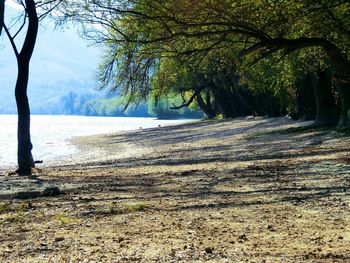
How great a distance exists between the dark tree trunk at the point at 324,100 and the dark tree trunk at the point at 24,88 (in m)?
15.4

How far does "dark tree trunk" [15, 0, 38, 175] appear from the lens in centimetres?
1769

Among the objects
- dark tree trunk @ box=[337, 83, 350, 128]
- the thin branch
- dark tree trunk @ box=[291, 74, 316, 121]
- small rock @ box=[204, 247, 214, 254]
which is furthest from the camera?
dark tree trunk @ box=[291, 74, 316, 121]

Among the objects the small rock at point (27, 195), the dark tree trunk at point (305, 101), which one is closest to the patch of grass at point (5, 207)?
the small rock at point (27, 195)

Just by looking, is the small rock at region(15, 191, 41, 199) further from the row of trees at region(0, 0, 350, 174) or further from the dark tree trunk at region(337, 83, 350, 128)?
the dark tree trunk at region(337, 83, 350, 128)

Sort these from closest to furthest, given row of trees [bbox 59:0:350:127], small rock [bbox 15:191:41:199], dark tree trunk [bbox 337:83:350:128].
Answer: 1. small rock [bbox 15:191:41:199]
2. row of trees [bbox 59:0:350:127]
3. dark tree trunk [bbox 337:83:350:128]

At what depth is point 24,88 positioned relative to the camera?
1797 cm

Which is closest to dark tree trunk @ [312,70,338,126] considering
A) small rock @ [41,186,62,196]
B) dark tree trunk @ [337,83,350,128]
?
dark tree trunk @ [337,83,350,128]

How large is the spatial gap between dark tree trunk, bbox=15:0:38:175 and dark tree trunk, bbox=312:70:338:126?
15.4m

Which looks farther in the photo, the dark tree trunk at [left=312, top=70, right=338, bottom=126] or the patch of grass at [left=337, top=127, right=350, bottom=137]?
the dark tree trunk at [left=312, top=70, right=338, bottom=126]

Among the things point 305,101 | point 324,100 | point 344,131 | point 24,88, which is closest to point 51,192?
point 24,88

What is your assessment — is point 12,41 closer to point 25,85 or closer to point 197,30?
point 25,85

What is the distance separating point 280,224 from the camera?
7.57 metres

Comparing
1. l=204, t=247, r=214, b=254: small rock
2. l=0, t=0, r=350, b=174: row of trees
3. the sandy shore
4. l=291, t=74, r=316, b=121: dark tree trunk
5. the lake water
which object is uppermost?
l=0, t=0, r=350, b=174: row of trees

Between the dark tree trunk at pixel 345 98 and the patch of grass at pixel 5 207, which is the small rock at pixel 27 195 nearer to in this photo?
the patch of grass at pixel 5 207
